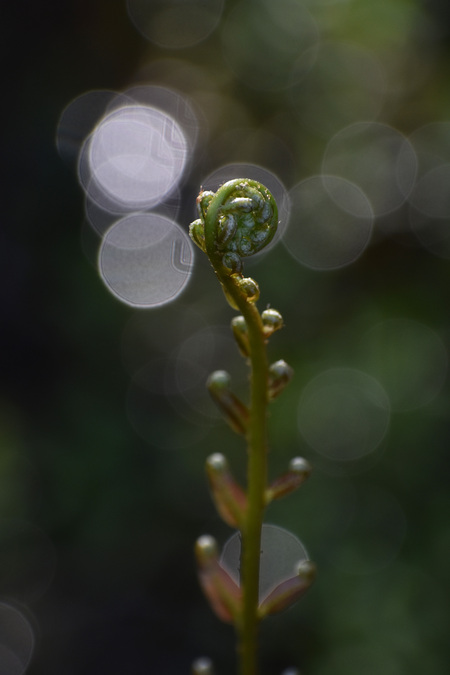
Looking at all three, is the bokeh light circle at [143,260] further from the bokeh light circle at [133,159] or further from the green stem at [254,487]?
the green stem at [254,487]

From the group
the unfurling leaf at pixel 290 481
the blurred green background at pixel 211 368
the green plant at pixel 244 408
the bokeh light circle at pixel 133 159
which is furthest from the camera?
the bokeh light circle at pixel 133 159

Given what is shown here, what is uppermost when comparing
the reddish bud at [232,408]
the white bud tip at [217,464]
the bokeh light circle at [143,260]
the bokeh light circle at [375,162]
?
the reddish bud at [232,408]

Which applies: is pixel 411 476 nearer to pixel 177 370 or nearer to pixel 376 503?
pixel 376 503

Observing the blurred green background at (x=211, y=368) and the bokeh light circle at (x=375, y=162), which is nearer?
the blurred green background at (x=211, y=368)

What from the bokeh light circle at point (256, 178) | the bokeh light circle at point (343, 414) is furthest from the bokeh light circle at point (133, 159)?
the bokeh light circle at point (343, 414)

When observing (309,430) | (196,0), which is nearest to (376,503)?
(309,430)

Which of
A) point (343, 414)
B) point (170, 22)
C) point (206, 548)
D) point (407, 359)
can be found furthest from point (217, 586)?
point (170, 22)
